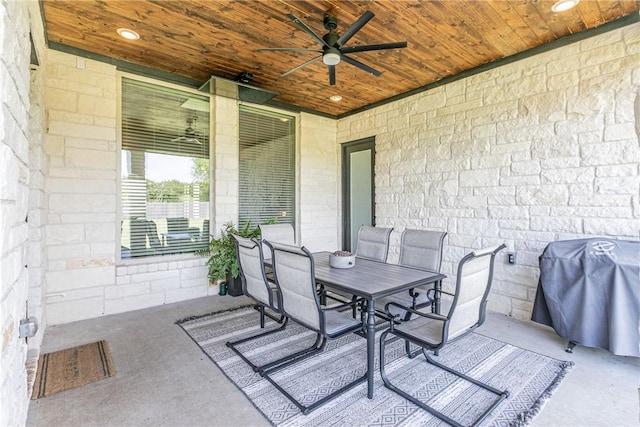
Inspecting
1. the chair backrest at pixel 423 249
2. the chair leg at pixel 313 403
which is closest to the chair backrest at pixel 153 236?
the chair leg at pixel 313 403

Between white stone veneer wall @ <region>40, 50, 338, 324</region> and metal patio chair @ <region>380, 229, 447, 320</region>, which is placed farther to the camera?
white stone veneer wall @ <region>40, 50, 338, 324</region>

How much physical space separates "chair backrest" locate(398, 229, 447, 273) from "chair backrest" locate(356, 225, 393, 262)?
18cm

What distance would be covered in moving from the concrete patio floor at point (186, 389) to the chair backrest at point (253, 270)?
62cm

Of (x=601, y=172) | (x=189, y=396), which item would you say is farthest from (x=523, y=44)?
(x=189, y=396)

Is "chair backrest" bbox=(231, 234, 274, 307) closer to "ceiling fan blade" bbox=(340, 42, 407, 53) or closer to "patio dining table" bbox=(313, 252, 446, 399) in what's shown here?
"patio dining table" bbox=(313, 252, 446, 399)

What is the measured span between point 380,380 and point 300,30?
10.1 ft

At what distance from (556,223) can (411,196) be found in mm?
1739

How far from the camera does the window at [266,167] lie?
15.1 ft

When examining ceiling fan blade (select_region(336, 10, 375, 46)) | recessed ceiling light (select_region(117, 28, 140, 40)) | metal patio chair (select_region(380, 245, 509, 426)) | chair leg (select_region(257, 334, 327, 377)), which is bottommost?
chair leg (select_region(257, 334, 327, 377))

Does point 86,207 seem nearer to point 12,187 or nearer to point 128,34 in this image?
point 128,34

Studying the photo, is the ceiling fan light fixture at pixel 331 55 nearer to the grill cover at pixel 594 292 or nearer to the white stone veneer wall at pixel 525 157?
the white stone veneer wall at pixel 525 157

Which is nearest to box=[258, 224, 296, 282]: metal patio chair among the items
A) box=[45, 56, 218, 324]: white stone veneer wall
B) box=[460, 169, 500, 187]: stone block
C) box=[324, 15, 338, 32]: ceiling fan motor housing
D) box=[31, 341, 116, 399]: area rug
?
box=[45, 56, 218, 324]: white stone veneer wall

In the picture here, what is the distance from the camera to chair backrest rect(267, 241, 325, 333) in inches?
75.8

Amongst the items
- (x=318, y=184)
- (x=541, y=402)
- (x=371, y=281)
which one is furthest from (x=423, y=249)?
(x=318, y=184)
